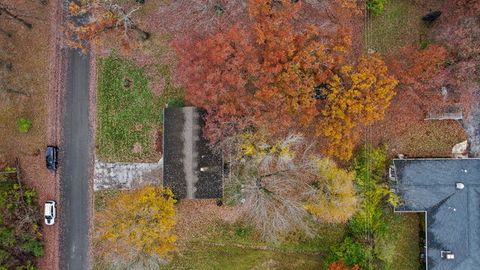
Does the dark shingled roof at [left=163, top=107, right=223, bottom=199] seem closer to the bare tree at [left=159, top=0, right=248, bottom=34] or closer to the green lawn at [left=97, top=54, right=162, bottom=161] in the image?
the green lawn at [left=97, top=54, right=162, bottom=161]

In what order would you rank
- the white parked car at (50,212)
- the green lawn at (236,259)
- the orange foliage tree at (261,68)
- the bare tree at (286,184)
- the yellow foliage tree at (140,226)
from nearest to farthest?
1. the orange foliage tree at (261,68)
2. the yellow foliage tree at (140,226)
3. the bare tree at (286,184)
4. the white parked car at (50,212)
5. the green lawn at (236,259)

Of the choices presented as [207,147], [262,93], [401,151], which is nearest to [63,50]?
[207,147]

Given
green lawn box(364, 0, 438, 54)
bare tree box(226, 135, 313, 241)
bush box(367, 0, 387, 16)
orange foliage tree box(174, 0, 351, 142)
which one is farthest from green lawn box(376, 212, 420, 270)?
bush box(367, 0, 387, 16)

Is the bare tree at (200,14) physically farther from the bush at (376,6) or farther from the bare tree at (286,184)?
the bush at (376,6)

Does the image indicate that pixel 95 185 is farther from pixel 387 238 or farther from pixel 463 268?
pixel 463 268

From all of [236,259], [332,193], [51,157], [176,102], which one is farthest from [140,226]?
[332,193]

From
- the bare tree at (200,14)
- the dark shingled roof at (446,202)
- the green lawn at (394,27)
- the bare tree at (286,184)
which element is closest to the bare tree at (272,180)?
the bare tree at (286,184)
